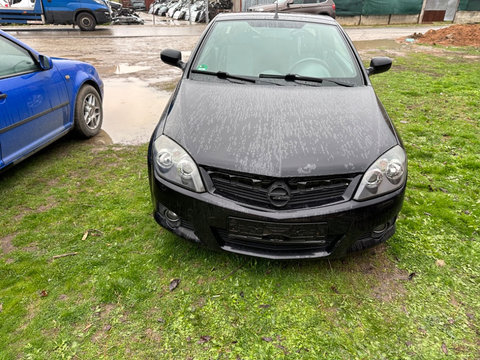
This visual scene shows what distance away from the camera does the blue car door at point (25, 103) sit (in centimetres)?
312

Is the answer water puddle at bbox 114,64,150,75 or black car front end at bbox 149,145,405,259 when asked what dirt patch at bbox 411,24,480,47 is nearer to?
water puddle at bbox 114,64,150,75

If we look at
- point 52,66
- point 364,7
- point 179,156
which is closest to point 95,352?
point 179,156

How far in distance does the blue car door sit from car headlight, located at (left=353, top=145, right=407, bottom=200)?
302cm

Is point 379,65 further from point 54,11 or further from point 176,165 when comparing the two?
point 54,11

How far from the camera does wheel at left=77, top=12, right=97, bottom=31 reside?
15594mm

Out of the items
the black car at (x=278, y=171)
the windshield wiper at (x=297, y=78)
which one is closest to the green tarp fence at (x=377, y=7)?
the windshield wiper at (x=297, y=78)

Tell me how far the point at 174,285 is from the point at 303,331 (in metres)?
0.88

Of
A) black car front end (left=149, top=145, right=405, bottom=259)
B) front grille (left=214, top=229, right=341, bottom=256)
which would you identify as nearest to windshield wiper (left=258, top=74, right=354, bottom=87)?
black car front end (left=149, top=145, right=405, bottom=259)

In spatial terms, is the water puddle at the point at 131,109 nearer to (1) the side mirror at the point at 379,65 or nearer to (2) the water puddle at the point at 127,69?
(2) the water puddle at the point at 127,69

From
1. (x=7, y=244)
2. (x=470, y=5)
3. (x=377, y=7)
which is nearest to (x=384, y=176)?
(x=7, y=244)

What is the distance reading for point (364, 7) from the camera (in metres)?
22.0

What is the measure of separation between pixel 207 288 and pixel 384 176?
4.44 ft

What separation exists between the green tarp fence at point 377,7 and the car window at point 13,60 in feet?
72.3

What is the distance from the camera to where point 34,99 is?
135 inches
